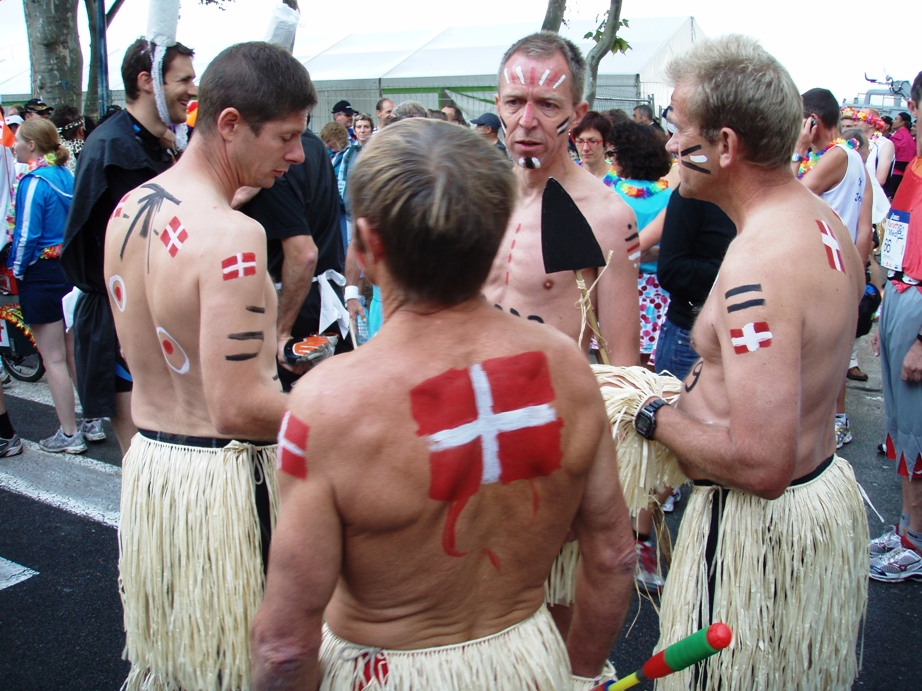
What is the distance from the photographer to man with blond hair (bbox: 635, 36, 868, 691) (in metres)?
1.79

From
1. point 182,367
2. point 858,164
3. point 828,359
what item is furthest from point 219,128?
point 858,164

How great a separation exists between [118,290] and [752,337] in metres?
1.70

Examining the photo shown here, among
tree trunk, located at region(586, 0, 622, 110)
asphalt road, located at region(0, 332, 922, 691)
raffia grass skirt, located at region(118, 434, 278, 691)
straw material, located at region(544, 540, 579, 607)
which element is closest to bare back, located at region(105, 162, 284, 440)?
raffia grass skirt, located at region(118, 434, 278, 691)

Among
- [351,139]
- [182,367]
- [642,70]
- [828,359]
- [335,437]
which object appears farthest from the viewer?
[642,70]

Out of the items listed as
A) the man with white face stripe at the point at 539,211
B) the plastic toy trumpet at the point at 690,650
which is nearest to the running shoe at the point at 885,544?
the man with white face stripe at the point at 539,211

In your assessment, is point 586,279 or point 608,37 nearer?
point 586,279

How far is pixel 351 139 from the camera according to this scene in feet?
33.7

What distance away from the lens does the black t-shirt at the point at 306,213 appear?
11.1ft

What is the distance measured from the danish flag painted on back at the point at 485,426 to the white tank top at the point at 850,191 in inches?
175

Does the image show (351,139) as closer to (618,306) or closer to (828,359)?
(618,306)

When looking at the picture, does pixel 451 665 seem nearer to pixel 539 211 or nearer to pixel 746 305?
pixel 746 305

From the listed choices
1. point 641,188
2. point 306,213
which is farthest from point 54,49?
point 641,188

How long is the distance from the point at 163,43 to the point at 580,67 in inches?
63.8

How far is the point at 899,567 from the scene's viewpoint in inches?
137
